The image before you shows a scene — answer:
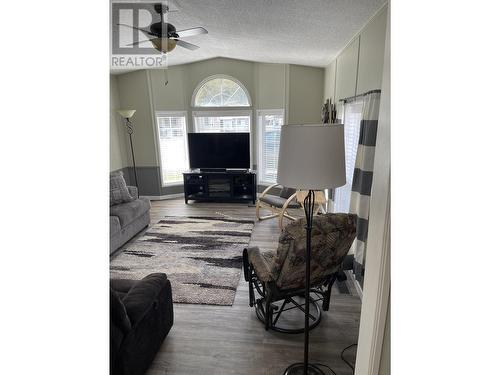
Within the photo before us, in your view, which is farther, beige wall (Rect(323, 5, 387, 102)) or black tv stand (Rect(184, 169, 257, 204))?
black tv stand (Rect(184, 169, 257, 204))

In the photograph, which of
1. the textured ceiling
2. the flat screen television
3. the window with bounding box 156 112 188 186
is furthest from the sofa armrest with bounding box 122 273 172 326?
the window with bounding box 156 112 188 186

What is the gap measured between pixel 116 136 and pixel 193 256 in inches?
142

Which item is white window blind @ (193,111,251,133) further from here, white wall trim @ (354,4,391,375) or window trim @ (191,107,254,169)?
white wall trim @ (354,4,391,375)

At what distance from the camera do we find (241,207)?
583cm

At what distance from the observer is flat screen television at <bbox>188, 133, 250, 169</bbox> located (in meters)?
5.89

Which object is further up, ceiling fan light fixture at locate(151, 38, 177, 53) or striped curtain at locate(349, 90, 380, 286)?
ceiling fan light fixture at locate(151, 38, 177, 53)

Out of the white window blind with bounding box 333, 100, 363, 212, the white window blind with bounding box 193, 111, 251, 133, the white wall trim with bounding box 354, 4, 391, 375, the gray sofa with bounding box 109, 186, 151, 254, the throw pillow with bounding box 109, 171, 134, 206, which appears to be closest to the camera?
the white wall trim with bounding box 354, 4, 391, 375

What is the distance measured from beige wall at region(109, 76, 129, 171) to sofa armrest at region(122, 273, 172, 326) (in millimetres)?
4140

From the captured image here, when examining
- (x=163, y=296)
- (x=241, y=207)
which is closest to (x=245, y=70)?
(x=241, y=207)

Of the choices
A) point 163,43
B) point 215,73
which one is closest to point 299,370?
point 163,43

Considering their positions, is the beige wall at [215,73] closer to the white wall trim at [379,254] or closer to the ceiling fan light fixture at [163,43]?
the ceiling fan light fixture at [163,43]
